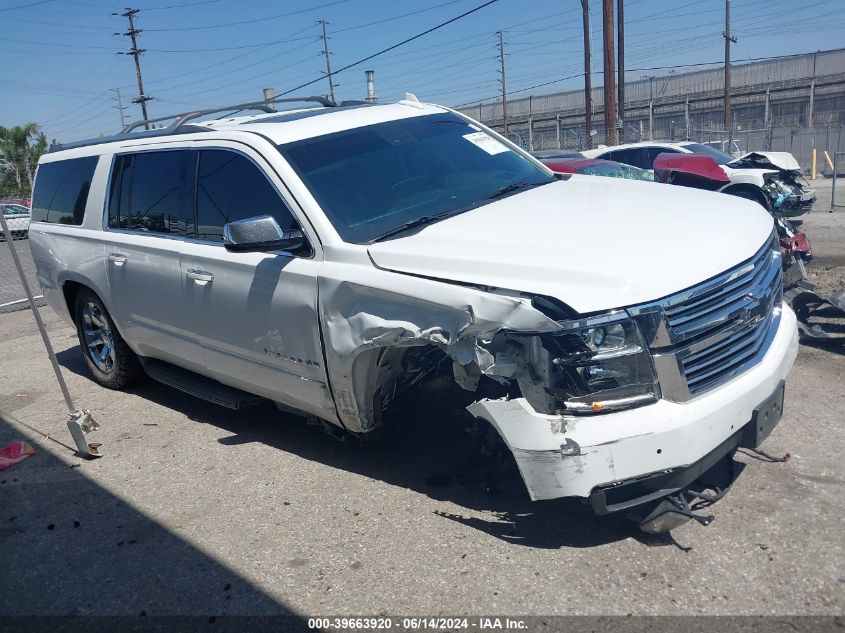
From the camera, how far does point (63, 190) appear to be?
238 inches

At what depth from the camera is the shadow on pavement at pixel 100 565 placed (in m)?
3.17

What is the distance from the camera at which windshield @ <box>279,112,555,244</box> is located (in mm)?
3883

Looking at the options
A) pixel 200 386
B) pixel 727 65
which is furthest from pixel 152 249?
pixel 727 65

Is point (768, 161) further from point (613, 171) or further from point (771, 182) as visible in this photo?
point (613, 171)

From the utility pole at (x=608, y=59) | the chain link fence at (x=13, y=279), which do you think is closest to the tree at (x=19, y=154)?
the chain link fence at (x=13, y=279)

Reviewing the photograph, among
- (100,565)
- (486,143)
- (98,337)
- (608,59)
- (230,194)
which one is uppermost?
(608,59)

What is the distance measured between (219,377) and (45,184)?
2981mm

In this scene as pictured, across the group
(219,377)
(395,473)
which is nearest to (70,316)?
(219,377)

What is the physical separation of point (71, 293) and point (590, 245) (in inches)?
185

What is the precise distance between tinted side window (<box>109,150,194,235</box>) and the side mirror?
1.03 m

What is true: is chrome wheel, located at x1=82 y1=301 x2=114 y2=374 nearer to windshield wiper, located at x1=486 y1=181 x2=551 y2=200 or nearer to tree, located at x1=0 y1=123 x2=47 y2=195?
windshield wiper, located at x1=486 y1=181 x2=551 y2=200

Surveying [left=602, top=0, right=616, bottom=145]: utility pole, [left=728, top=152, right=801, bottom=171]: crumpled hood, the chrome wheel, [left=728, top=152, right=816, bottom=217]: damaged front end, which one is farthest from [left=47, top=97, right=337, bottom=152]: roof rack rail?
[left=602, top=0, right=616, bottom=145]: utility pole

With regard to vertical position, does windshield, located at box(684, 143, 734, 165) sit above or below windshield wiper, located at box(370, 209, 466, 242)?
below

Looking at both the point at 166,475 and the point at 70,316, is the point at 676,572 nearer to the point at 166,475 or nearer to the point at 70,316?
the point at 166,475
